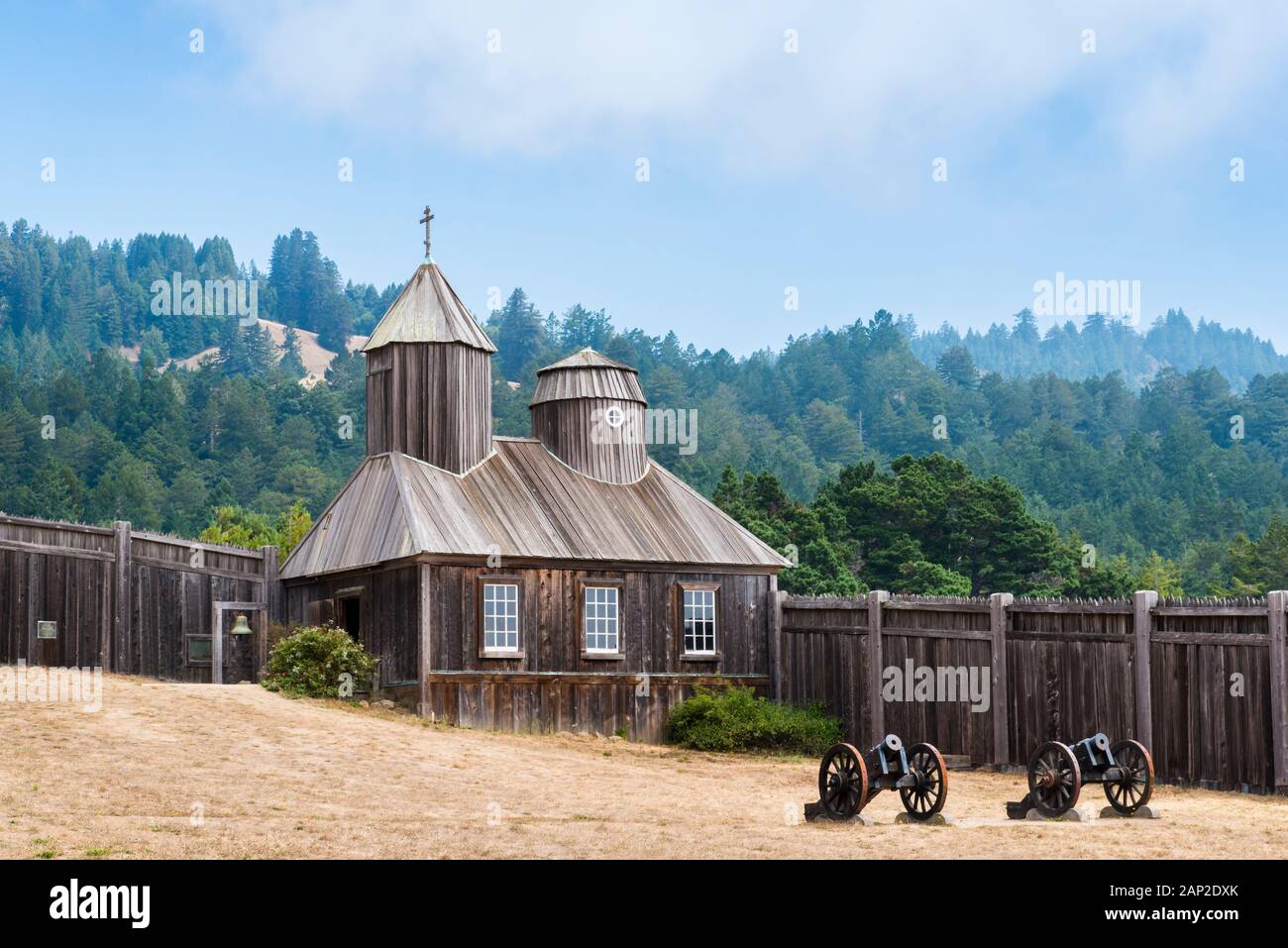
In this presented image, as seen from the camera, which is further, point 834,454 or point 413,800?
point 834,454

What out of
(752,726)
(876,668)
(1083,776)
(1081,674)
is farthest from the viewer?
(752,726)

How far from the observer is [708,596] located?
3206 cm

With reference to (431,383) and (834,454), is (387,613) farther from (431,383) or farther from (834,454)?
(834,454)

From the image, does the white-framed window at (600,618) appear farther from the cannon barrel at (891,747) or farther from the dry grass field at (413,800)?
the cannon barrel at (891,747)

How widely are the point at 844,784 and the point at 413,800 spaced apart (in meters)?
5.01

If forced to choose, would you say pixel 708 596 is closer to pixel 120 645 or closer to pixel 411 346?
pixel 411 346

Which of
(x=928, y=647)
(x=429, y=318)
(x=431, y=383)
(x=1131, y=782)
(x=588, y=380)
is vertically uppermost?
(x=429, y=318)

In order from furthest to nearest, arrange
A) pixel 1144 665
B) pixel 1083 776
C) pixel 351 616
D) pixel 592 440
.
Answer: pixel 592 440 → pixel 351 616 → pixel 1144 665 → pixel 1083 776

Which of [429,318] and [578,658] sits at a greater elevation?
[429,318]

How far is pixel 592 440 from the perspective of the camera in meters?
34.1

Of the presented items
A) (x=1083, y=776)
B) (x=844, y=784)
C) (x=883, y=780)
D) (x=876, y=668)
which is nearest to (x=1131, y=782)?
(x=1083, y=776)

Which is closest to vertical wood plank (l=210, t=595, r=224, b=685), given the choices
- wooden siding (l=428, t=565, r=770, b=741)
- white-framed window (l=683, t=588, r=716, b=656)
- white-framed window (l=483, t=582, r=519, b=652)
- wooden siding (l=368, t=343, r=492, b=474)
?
wooden siding (l=428, t=565, r=770, b=741)

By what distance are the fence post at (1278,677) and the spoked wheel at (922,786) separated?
201 inches
